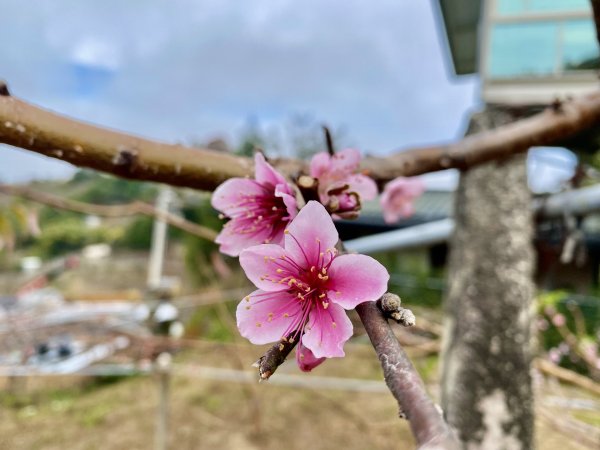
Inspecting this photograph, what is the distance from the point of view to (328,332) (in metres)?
0.25

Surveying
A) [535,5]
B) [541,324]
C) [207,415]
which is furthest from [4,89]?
[535,5]

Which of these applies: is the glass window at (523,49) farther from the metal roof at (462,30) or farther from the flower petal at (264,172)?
the flower petal at (264,172)

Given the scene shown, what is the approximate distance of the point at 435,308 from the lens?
15.1ft

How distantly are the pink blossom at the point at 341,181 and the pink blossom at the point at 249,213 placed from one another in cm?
4

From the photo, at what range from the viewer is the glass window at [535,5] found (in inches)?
142

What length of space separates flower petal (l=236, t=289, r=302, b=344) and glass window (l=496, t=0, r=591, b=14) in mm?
4170

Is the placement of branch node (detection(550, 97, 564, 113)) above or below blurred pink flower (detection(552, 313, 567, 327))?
above

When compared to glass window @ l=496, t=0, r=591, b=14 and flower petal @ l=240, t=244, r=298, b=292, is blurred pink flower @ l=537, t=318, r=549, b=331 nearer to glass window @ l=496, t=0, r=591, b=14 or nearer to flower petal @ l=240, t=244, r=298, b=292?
glass window @ l=496, t=0, r=591, b=14

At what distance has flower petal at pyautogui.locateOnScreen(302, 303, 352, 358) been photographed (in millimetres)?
237

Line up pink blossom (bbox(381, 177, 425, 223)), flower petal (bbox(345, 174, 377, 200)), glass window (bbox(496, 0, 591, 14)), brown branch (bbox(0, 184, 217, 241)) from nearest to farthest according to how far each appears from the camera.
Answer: flower petal (bbox(345, 174, 377, 200)), pink blossom (bbox(381, 177, 425, 223)), brown branch (bbox(0, 184, 217, 241)), glass window (bbox(496, 0, 591, 14))

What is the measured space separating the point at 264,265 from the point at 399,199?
53cm

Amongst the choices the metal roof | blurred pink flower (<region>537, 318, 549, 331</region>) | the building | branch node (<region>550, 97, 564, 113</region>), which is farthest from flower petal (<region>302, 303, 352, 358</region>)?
the metal roof

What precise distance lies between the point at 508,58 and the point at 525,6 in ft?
1.66

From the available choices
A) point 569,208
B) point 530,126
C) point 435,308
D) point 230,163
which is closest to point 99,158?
point 230,163
